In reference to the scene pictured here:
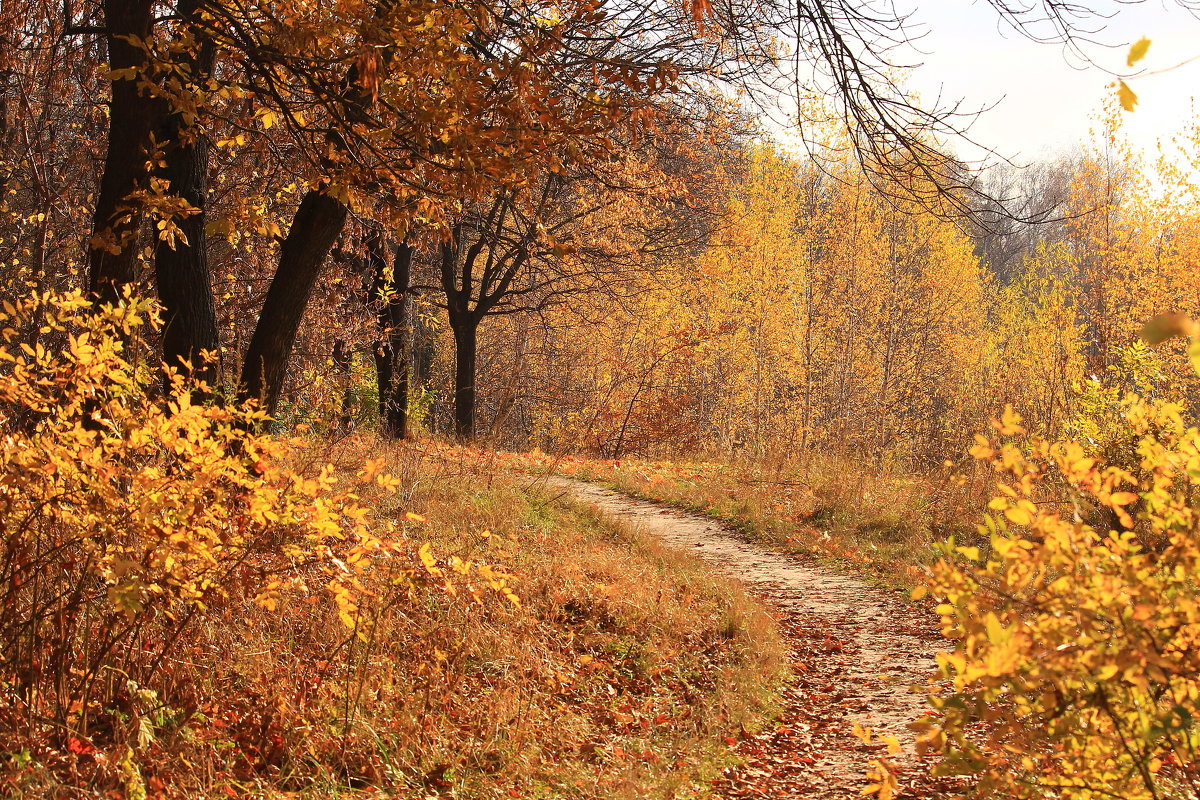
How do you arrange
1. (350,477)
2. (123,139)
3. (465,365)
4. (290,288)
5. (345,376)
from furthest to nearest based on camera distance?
(465,365)
(345,376)
(350,477)
(290,288)
(123,139)

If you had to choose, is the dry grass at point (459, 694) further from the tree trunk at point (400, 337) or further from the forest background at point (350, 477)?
the tree trunk at point (400, 337)

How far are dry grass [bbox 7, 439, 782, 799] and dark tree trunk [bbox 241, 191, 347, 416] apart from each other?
0.67 metres

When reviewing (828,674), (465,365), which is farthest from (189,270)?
(465,365)

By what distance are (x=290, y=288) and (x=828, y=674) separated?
14.2 feet

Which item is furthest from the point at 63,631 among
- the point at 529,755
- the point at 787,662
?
the point at 787,662

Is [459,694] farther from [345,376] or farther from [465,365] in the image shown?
[465,365]

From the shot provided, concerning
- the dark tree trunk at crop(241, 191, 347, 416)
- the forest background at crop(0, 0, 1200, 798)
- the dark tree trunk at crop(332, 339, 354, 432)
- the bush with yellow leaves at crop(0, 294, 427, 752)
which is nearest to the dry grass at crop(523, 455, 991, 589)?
the forest background at crop(0, 0, 1200, 798)

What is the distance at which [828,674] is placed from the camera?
5.30 m

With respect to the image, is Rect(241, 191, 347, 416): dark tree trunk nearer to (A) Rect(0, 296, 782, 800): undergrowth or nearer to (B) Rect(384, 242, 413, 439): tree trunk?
(A) Rect(0, 296, 782, 800): undergrowth

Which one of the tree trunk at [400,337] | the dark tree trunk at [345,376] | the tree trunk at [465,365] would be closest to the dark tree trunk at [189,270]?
the dark tree trunk at [345,376]

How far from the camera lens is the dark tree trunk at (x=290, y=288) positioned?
5.74 m

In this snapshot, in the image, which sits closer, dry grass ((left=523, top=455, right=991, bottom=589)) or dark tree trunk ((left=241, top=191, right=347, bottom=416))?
dark tree trunk ((left=241, top=191, right=347, bottom=416))

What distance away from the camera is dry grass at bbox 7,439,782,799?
2.98 metres

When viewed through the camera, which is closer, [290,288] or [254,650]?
[254,650]
